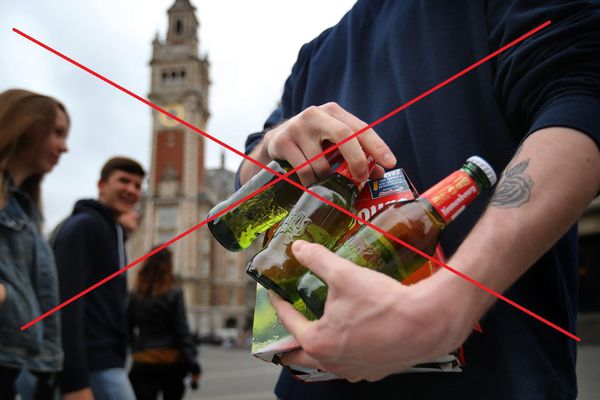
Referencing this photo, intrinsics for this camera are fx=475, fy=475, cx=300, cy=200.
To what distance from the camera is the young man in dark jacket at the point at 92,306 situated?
7.66 ft

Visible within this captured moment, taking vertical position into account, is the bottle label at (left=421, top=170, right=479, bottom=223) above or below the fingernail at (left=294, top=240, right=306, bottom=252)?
above

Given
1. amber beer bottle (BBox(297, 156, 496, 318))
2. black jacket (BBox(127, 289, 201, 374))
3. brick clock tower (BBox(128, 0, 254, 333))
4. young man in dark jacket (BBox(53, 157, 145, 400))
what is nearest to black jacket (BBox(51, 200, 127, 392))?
young man in dark jacket (BBox(53, 157, 145, 400))

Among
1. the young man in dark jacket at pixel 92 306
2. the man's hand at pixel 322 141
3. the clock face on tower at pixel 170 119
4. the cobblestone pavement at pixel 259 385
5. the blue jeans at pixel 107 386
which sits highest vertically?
the clock face on tower at pixel 170 119

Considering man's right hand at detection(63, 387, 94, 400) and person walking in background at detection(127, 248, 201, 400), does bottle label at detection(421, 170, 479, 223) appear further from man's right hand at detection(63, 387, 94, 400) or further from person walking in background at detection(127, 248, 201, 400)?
person walking in background at detection(127, 248, 201, 400)

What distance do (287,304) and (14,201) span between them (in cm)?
161

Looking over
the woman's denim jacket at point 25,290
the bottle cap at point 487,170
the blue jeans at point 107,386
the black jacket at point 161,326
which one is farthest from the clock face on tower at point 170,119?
the bottle cap at point 487,170

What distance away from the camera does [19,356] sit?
5.51 ft

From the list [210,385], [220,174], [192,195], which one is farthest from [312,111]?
[220,174]

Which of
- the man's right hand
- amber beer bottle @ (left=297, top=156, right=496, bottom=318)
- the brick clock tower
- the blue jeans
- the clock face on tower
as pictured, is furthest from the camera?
the brick clock tower

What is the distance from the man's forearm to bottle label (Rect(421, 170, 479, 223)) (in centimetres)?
4

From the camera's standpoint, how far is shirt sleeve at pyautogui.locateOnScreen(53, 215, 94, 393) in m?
2.29

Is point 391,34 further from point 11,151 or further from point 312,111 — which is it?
point 11,151

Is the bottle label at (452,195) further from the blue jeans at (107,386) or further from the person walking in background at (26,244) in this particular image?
the blue jeans at (107,386)

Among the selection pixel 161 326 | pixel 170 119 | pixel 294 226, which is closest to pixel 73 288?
pixel 161 326
